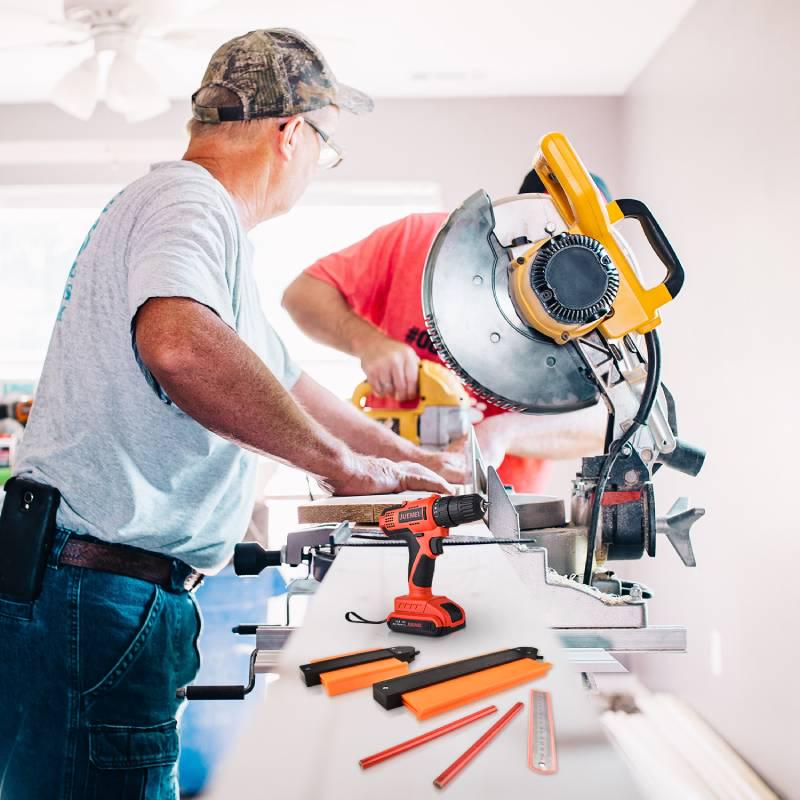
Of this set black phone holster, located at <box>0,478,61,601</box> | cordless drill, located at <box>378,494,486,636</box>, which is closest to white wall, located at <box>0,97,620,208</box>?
black phone holster, located at <box>0,478,61,601</box>

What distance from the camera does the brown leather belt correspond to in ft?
3.54

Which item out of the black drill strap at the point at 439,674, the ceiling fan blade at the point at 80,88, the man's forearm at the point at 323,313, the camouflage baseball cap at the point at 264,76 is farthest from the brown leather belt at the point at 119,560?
the ceiling fan blade at the point at 80,88

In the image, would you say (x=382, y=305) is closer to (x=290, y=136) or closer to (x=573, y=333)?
(x=290, y=136)

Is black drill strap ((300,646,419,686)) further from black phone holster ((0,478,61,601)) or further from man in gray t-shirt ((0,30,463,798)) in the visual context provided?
black phone holster ((0,478,61,601))

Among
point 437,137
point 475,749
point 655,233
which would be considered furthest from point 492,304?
point 437,137

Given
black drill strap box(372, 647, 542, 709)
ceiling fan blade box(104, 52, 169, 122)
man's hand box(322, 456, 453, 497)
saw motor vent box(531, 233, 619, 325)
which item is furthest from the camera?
ceiling fan blade box(104, 52, 169, 122)

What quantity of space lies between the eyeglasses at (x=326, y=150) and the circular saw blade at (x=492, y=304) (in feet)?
1.66

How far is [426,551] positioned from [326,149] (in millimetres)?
949

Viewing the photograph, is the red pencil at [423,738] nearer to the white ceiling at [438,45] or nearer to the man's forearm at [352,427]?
the man's forearm at [352,427]

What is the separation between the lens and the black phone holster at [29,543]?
1.06 metres

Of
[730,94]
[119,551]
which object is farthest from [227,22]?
[119,551]

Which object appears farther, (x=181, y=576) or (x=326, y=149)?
(x=326, y=149)

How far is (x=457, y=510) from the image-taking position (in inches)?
33.4

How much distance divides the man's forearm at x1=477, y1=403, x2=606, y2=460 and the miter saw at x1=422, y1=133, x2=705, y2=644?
713 mm
